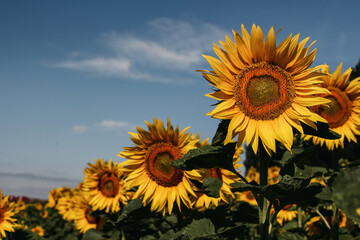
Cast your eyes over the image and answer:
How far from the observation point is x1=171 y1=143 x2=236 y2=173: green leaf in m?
2.51

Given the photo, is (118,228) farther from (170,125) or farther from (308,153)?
(308,153)

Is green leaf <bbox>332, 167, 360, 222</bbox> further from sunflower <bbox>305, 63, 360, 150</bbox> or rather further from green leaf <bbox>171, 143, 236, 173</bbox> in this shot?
sunflower <bbox>305, 63, 360, 150</bbox>

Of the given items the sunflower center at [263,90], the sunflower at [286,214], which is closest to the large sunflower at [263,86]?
the sunflower center at [263,90]

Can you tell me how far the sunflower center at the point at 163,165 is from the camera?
146 inches

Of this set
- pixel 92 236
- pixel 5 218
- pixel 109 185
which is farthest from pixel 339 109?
pixel 5 218

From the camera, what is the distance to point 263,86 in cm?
272

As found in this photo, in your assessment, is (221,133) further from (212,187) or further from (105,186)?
(105,186)

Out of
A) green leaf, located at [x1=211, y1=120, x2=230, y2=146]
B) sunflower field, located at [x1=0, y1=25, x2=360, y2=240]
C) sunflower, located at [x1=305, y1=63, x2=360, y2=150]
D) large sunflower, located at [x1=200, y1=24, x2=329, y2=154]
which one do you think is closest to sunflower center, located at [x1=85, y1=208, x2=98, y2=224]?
sunflower field, located at [x1=0, y1=25, x2=360, y2=240]

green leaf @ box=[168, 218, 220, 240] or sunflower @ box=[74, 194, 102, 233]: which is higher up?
green leaf @ box=[168, 218, 220, 240]

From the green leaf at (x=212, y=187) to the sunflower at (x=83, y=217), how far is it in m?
3.84

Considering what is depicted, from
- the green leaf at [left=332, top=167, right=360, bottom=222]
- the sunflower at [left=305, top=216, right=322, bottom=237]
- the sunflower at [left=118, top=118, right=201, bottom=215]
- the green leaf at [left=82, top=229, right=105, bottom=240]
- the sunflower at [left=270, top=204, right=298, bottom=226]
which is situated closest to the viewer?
the green leaf at [left=332, top=167, right=360, bottom=222]

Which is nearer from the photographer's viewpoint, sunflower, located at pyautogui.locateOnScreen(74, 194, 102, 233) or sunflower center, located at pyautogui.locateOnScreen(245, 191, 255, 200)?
sunflower, located at pyautogui.locateOnScreen(74, 194, 102, 233)

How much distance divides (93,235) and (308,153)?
138 inches

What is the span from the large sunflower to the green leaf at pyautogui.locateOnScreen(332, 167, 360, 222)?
1.48m
